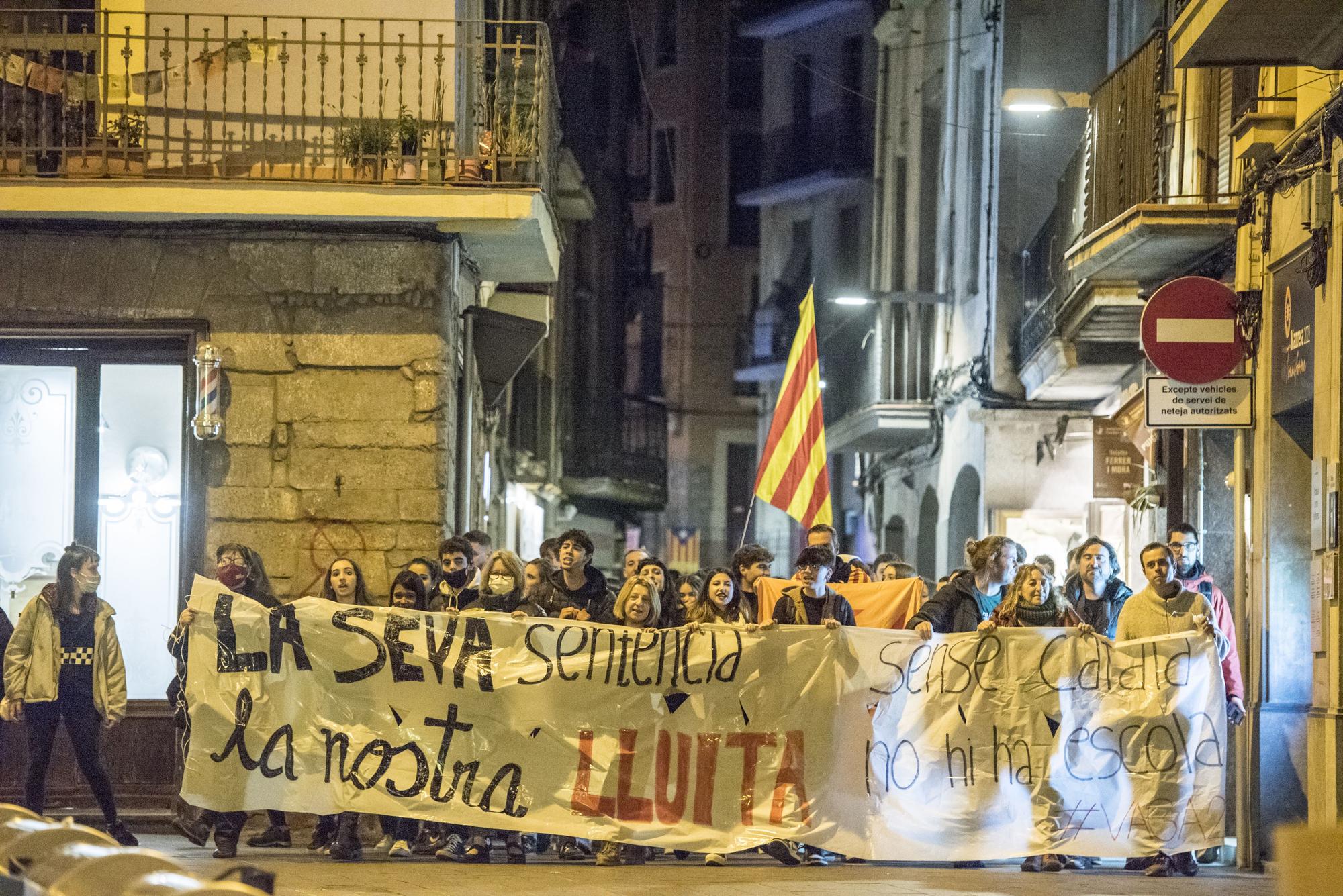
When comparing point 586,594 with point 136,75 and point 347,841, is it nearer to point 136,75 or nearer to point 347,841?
point 347,841

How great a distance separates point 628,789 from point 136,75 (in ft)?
20.0

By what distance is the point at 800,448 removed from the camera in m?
14.6

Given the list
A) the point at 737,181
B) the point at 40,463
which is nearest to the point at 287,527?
the point at 40,463

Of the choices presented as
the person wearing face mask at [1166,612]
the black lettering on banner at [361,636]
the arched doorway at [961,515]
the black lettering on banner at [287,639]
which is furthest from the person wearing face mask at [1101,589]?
the arched doorway at [961,515]

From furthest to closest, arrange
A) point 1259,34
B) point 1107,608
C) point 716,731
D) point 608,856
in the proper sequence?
point 1107,608, point 716,731, point 608,856, point 1259,34

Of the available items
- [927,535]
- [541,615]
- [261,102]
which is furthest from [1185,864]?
[927,535]

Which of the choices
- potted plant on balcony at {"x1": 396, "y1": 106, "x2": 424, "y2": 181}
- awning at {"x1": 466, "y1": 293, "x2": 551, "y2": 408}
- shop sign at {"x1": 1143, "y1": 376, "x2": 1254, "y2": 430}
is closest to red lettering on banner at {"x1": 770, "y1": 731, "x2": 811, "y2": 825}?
shop sign at {"x1": 1143, "y1": 376, "x2": 1254, "y2": 430}

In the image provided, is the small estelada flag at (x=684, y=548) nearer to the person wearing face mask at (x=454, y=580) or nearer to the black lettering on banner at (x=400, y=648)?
the person wearing face mask at (x=454, y=580)

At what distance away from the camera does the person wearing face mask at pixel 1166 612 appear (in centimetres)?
1073

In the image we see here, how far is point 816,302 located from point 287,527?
22495 mm

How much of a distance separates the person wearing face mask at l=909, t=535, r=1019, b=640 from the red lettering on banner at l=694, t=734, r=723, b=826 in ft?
4.34

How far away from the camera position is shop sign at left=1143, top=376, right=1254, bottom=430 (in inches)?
467

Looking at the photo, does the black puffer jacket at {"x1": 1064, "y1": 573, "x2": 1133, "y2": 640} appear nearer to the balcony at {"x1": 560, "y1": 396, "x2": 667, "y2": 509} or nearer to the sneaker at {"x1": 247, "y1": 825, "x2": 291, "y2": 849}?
the sneaker at {"x1": 247, "y1": 825, "x2": 291, "y2": 849}

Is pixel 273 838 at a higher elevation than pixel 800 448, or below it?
A: below
